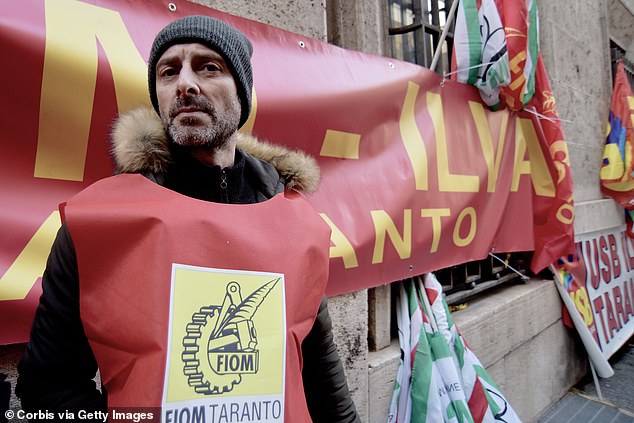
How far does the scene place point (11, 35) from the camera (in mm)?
1180

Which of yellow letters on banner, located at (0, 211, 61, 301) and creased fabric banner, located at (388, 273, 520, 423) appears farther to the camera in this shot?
creased fabric banner, located at (388, 273, 520, 423)

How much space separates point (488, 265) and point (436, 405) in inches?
74.1

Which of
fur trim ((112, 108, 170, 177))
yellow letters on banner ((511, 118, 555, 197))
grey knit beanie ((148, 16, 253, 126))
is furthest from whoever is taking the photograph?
yellow letters on banner ((511, 118, 555, 197))

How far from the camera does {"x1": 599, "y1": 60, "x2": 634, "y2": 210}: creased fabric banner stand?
4.96 metres

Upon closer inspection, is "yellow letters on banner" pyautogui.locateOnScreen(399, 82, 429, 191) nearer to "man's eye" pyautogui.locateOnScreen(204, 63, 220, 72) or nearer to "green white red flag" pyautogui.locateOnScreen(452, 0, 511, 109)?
"green white red flag" pyautogui.locateOnScreen(452, 0, 511, 109)

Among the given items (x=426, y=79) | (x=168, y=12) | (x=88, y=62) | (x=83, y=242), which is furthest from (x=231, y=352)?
(x=426, y=79)

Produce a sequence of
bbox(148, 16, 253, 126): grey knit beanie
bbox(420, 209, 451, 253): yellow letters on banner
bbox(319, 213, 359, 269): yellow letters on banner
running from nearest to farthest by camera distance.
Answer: bbox(148, 16, 253, 126): grey knit beanie → bbox(319, 213, 359, 269): yellow letters on banner → bbox(420, 209, 451, 253): yellow letters on banner

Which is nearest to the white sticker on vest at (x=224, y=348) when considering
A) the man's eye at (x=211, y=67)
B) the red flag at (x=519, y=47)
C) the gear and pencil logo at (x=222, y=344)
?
the gear and pencil logo at (x=222, y=344)

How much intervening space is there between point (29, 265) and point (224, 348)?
2.42 ft

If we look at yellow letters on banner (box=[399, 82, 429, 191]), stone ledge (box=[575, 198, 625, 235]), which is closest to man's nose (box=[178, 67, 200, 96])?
yellow letters on banner (box=[399, 82, 429, 191])

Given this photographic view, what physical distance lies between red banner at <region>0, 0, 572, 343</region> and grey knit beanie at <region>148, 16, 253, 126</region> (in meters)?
0.28

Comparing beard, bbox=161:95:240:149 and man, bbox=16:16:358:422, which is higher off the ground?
beard, bbox=161:95:240:149

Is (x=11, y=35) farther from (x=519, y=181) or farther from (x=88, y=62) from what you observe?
(x=519, y=181)

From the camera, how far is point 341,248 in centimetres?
197
